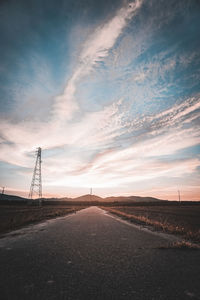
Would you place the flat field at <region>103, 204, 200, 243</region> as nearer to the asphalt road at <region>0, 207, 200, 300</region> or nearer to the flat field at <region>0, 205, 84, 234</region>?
the asphalt road at <region>0, 207, 200, 300</region>

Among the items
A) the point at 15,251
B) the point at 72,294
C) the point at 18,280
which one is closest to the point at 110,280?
the point at 72,294

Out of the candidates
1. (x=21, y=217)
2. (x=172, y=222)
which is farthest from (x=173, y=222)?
(x=21, y=217)

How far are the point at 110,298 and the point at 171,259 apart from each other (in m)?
2.69

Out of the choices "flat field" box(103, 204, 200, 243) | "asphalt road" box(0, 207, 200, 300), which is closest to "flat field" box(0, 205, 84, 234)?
"asphalt road" box(0, 207, 200, 300)

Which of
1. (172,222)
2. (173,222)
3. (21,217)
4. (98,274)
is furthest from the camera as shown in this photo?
(21,217)

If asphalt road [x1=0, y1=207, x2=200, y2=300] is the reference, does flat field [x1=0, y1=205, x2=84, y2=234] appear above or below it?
below

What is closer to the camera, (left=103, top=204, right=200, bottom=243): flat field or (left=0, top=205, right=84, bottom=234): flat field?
(left=103, top=204, right=200, bottom=243): flat field

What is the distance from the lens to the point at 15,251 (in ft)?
17.0

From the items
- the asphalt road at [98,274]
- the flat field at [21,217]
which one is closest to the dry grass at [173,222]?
the asphalt road at [98,274]

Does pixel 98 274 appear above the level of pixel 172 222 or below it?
above

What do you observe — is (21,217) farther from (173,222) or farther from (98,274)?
(98,274)

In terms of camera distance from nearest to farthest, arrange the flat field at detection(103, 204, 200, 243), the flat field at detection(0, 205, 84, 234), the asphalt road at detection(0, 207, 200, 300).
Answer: the asphalt road at detection(0, 207, 200, 300) → the flat field at detection(103, 204, 200, 243) → the flat field at detection(0, 205, 84, 234)

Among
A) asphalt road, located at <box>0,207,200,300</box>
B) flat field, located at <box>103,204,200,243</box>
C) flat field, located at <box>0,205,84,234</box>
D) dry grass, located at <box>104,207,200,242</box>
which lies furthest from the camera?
flat field, located at <box>0,205,84,234</box>

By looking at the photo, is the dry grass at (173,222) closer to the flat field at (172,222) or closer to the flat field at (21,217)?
the flat field at (172,222)
